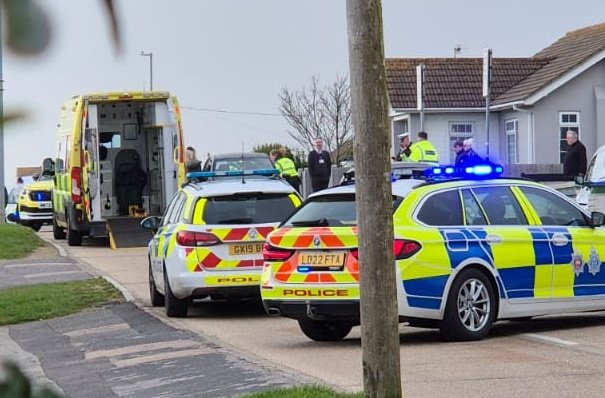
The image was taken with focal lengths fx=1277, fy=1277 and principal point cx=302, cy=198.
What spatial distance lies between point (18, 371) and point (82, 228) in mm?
24023

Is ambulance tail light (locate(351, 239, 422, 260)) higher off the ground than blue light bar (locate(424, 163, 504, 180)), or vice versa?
blue light bar (locate(424, 163, 504, 180))

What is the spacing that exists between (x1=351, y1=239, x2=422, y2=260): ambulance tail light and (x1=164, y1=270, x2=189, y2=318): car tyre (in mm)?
3557

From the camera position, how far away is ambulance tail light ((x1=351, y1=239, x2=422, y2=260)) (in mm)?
10344

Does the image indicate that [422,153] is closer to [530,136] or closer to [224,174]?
[224,174]

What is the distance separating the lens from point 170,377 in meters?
9.57

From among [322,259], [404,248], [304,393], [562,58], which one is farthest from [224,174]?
[562,58]

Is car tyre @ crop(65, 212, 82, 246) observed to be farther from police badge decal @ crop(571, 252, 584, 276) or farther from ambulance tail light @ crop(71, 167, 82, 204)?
police badge decal @ crop(571, 252, 584, 276)

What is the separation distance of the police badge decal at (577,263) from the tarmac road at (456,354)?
0.53 metres

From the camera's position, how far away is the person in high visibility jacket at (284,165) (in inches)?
1007

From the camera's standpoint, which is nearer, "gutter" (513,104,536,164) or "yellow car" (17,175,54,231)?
"yellow car" (17,175,54,231)

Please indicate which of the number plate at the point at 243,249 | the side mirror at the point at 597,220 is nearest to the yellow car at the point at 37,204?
the number plate at the point at 243,249

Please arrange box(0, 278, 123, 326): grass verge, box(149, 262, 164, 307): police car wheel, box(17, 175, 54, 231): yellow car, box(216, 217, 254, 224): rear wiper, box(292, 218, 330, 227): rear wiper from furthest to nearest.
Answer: box(17, 175, 54, 231): yellow car < box(149, 262, 164, 307): police car wheel < box(0, 278, 123, 326): grass verge < box(216, 217, 254, 224): rear wiper < box(292, 218, 330, 227): rear wiper

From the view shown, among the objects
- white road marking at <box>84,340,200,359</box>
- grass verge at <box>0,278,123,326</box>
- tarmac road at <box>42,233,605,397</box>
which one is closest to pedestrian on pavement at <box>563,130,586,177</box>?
grass verge at <box>0,278,123,326</box>

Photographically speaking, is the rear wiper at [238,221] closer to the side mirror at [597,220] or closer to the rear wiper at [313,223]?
the rear wiper at [313,223]
